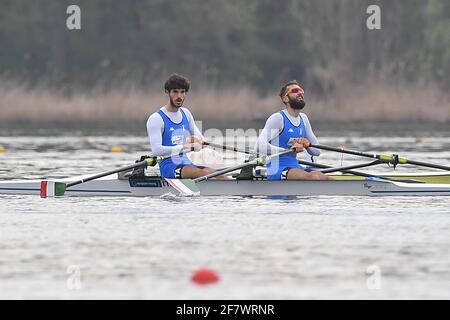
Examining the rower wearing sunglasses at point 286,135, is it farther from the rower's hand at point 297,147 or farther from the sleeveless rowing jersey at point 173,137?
the sleeveless rowing jersey at point 173,137

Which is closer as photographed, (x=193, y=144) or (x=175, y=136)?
(x=193, y=144)

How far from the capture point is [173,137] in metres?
15.9

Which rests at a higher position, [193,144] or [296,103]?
[296,103]

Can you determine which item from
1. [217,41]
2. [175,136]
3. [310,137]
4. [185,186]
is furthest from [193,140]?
[217,41]

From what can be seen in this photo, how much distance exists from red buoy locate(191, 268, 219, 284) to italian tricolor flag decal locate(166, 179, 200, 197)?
204 inches

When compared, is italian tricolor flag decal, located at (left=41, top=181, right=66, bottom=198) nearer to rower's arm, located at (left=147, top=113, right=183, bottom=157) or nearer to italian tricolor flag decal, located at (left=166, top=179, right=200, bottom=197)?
rower's arm, located at (left=147, top=113, right=183, bottom=157)

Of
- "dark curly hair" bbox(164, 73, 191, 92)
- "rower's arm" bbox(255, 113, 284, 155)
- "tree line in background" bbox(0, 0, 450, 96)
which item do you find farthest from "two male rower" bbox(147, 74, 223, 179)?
"tree line in background" bbox(0, 0, 450, 96)

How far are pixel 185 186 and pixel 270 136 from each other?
4.40 feet

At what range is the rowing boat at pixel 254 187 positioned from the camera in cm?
1561

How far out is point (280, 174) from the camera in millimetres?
15875

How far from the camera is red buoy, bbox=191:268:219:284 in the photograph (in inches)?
395

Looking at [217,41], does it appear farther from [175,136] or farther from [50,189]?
[50,189]

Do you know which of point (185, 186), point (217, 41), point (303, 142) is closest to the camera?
point (185, 186)
